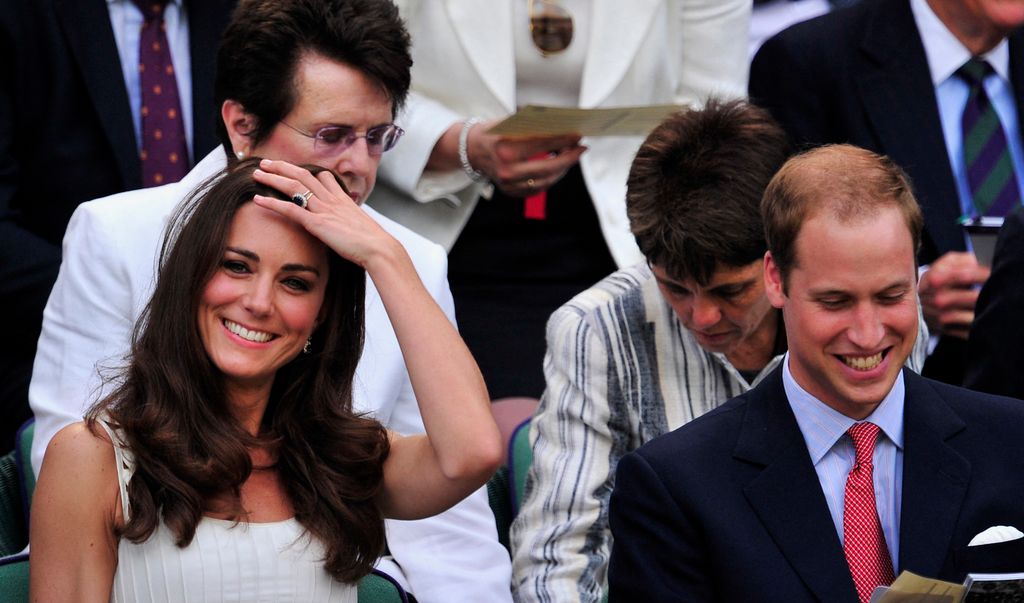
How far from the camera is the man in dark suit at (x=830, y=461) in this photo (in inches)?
119

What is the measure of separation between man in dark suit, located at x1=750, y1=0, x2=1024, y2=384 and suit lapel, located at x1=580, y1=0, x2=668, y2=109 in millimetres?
479

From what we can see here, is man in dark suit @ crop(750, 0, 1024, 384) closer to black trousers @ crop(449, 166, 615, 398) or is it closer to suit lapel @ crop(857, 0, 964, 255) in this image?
suit lapel @ crop(857, 0, 964, 255)

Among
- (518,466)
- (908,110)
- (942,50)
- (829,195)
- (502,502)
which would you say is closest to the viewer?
(829,195)

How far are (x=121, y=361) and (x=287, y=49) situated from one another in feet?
2.86

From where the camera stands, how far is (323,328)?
133 inches

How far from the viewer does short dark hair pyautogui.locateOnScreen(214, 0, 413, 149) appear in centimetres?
397

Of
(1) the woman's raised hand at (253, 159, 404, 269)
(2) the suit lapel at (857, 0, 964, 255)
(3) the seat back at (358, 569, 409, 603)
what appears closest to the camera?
(1) the woman's raised hand at (253, 159, 404, 269)

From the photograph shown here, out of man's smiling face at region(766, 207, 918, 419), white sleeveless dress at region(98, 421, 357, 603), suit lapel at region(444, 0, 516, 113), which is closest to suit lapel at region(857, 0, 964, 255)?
suit lapel at region(444, 0, 516, 113)

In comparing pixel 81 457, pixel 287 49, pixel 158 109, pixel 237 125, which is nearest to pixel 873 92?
pixel 287 49

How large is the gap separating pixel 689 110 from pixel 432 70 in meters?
0.99

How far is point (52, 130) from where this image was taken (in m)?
4.46

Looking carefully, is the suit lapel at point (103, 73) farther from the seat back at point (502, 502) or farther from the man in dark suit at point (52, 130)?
the seat back at point (502, 502)

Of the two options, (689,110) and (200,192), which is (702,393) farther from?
(200,192)

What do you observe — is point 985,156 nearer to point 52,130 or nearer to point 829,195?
point 829,195
